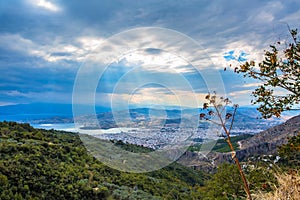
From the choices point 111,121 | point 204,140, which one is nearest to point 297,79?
point 204,140

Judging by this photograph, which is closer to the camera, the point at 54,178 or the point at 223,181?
the point at 54,178

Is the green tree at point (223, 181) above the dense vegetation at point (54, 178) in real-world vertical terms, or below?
below

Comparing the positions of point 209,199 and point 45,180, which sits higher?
point 45,180

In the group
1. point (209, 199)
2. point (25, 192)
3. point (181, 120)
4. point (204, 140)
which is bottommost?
point (209, 199)

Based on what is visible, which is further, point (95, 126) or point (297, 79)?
point (95, 126)

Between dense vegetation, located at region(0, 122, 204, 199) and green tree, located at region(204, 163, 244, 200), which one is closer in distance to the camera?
dense vegetation, located at region(0, 122, 204, 199)

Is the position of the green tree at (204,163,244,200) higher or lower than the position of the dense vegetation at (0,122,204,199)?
lower

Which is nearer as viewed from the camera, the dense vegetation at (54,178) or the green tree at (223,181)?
the dense vegetation at (54,178)

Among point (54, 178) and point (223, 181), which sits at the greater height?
point (54, 178)

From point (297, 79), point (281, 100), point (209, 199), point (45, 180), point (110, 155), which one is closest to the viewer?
point (297, 79)

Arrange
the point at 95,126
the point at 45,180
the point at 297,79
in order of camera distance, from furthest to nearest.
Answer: the point at 45,180
the point at 95,126
the point at 297,79

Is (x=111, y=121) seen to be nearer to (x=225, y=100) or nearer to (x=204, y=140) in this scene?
(x=204, y=140)
